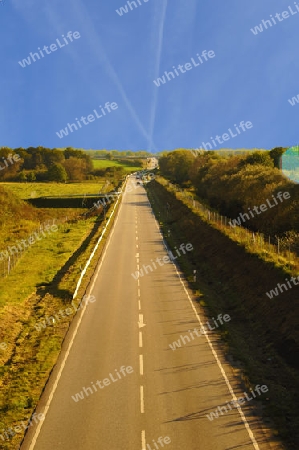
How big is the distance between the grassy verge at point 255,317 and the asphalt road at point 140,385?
0.91 meters

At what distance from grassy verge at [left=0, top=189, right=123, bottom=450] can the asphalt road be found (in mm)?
624

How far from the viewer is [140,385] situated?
16250 mm

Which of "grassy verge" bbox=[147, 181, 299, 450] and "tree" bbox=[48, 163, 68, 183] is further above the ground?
"tree" bbox=[48, 163, 68, 183]

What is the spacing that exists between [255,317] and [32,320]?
12.5 metres

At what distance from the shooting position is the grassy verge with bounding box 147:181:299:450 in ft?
50.5

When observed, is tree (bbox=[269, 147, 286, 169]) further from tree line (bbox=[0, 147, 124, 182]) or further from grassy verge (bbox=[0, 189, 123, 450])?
tree line (bbox=[0, 147, 124, 182])

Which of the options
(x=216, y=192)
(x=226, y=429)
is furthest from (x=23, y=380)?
(x=216, y=192)

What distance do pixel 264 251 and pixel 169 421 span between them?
17725mm

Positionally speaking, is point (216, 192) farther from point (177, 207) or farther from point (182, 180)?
point (182, 180)

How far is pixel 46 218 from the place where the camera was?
230 ft

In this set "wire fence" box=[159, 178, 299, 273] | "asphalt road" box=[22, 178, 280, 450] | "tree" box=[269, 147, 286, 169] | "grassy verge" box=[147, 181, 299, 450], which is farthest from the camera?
"tree" box=[269, 147, 286, 169]

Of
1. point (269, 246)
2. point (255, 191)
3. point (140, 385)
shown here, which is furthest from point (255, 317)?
point (255, 191)

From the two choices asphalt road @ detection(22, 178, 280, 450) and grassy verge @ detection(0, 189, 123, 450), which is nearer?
asphalt road @ detection(22, 178, 280, 450)

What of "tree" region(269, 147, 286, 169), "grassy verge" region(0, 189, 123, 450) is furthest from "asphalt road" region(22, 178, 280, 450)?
"tree" region(269, 147, 286, 169)
